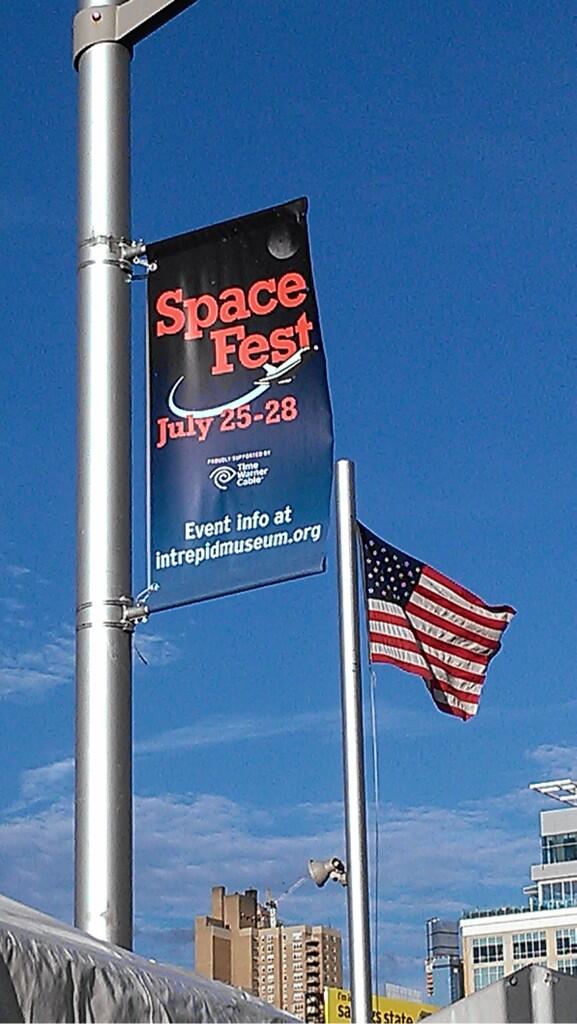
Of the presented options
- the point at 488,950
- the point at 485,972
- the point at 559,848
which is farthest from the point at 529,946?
the point at 559,848

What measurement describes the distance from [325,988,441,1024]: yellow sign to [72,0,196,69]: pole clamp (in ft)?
113

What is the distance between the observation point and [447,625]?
11805mm

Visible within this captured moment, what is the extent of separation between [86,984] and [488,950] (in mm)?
112625

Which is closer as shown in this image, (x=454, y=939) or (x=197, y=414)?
(x=197, y=414)

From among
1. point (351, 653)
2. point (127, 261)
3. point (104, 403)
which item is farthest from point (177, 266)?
point (351, 653)

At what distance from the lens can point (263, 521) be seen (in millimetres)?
6906

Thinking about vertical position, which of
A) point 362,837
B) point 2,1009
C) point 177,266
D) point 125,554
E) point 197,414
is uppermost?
point 177,266

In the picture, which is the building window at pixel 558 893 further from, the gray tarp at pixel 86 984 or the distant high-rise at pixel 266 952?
the gray tarp at pixel 86 984

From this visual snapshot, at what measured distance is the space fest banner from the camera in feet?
22.7

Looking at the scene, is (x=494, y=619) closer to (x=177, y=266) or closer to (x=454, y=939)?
(x=177, y=266)

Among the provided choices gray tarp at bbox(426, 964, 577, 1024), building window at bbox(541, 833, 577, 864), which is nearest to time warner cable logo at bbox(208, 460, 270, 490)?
gray tarp at bbox(426, 964, 577, 1024)

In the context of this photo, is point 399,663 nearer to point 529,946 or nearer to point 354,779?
point 354,779

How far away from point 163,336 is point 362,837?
14.1 feet

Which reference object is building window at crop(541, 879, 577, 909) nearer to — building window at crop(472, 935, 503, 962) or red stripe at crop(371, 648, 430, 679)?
building window at crop(472, 935, 503, 962)
